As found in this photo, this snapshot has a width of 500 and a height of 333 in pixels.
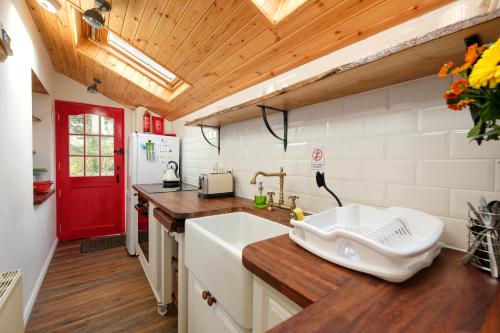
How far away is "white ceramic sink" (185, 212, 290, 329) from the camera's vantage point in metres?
0.74

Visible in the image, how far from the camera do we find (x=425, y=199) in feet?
2.90

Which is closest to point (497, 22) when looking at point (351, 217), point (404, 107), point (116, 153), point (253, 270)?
point (404, 107)

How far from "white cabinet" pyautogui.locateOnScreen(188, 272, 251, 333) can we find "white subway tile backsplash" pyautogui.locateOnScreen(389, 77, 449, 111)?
1.06 metres

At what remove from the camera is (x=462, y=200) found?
2.61ft

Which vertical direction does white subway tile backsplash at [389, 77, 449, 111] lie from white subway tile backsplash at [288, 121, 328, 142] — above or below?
above

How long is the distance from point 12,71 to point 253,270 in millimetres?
1932

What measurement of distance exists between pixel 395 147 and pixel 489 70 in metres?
0.58

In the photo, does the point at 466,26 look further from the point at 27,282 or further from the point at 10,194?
the point at 27,282

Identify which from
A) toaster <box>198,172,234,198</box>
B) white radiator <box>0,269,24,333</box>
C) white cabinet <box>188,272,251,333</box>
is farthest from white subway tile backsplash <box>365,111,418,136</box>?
white radiator <box>0,269,24,333</box>

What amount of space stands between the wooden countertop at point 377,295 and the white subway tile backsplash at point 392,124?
486mm

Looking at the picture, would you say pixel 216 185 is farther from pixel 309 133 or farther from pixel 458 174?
pixel 458 174

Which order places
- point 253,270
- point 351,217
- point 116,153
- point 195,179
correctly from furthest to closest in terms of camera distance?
point 116,153, point 195,179, point 351,217, point 253,270

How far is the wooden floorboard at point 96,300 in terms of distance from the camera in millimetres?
1648

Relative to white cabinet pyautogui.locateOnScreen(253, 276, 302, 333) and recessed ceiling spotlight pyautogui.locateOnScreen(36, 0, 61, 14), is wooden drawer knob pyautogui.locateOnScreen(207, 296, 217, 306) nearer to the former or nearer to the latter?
white cabinet pyautogui.locateOnScreen(253, 276, 302, 333)
